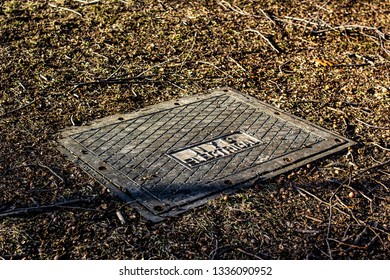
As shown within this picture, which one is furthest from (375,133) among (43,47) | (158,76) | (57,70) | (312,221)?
(43,47)

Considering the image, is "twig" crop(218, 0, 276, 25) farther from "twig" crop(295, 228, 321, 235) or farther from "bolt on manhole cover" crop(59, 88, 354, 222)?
"twig" crop(295, 228, 321, 235)

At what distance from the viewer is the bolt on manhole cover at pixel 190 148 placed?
3.89 meters

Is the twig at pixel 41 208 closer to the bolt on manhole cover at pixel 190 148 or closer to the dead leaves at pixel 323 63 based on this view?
the bolt on manhole cover at pixel 190 148

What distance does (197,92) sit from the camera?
5.27 m

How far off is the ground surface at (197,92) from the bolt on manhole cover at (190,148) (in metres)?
0.10

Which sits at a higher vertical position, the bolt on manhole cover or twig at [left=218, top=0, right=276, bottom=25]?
the bolt on manhole cover

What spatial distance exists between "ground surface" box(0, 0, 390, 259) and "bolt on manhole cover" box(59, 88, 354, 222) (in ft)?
0.32

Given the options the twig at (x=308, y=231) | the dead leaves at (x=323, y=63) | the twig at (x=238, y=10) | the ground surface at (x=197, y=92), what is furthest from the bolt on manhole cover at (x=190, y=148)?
the twig at (x=238, y=10)

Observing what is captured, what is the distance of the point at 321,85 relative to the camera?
5.46 metres

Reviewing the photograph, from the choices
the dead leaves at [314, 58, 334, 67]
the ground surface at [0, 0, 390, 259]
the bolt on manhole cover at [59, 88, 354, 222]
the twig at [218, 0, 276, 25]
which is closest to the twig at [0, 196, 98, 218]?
the ground surface at [0, 0, 390, 259]

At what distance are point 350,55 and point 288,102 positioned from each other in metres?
1.16

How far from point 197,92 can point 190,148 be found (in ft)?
3.32

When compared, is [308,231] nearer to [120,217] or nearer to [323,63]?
[120,217]

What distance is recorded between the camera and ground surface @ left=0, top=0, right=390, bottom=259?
3527 mm
